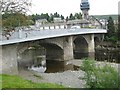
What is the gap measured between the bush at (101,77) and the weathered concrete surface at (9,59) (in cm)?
1104

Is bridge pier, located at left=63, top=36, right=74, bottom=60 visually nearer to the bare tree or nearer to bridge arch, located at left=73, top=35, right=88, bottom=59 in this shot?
bridge arch, located at left=73, top=35, right=88, bottom=59

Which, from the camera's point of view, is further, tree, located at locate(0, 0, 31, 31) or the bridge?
the bridge

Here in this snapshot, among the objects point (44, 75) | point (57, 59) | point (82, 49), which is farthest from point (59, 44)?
point (44, 75)

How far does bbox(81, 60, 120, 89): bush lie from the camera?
17.6 m

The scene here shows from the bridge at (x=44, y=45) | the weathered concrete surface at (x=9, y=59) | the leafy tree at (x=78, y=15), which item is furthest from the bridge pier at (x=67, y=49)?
the leafy tree at (x=78, y=15)

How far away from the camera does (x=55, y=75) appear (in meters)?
30.2

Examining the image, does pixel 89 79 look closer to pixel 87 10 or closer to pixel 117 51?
pixel 117 51

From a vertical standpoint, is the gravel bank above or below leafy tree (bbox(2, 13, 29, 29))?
below

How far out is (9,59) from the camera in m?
30.0

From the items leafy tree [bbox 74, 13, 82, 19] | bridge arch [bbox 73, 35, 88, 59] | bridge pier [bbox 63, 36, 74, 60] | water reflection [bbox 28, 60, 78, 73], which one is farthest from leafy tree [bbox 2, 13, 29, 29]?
leafy tree [bbox 74, 13, 82, 19]

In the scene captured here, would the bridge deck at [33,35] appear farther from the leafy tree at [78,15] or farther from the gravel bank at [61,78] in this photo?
the leafy tree at [78,15]

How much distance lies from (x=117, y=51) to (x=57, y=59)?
40.1 ft

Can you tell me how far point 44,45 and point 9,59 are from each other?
14798 millimetres

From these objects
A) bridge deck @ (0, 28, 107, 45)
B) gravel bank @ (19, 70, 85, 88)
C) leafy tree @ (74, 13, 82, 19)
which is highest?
leafy tree @ (74, 13, 82, 19)
